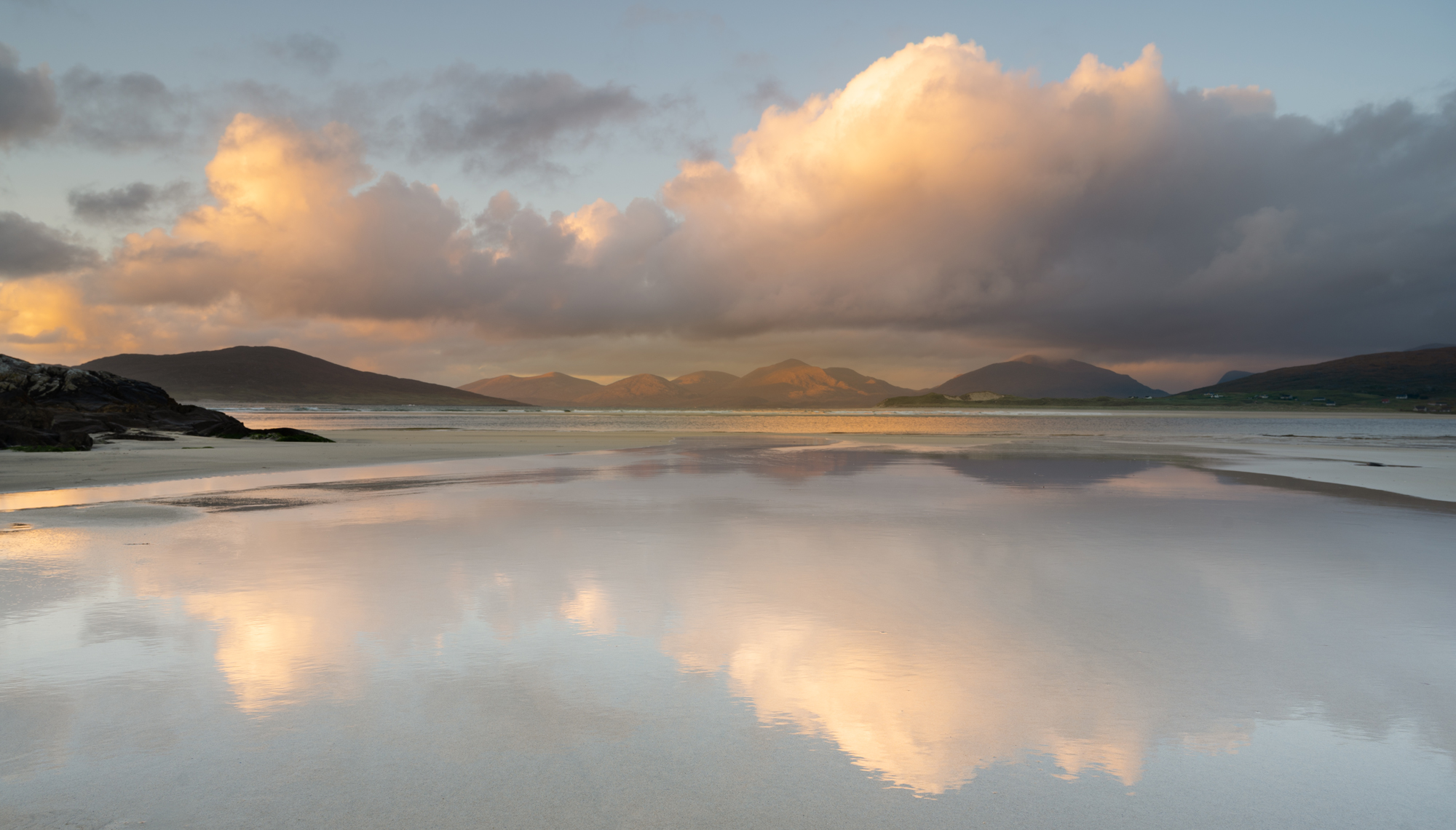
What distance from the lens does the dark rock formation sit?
33.0m

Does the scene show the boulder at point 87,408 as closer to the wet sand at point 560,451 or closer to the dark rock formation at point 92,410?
the dark rock formation at point 92,410

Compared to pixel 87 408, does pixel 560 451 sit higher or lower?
lower

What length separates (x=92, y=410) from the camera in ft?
124

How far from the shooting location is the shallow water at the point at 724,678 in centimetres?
405

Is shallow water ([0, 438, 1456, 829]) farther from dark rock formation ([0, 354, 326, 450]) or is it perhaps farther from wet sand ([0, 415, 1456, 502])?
dark rock formation ([0, 354, 326, 450])

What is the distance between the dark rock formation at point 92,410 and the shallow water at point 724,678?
88.2 feet

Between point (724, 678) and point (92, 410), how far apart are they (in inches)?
1739

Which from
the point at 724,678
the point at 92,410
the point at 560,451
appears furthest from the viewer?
the point at 92,410

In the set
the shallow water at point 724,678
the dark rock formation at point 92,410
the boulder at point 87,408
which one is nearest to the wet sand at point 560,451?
the dark rock formation at point 92,410

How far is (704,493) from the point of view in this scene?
60.6ft

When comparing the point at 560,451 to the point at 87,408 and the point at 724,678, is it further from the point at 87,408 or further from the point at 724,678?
the point at 724,678

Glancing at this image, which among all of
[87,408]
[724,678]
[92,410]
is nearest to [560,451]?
[92,410]

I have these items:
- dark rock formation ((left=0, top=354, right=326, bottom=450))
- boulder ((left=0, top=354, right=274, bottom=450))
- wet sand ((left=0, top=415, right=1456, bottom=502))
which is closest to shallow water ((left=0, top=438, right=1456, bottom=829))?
wet sand ((left=0, top=415, right=1456, bottom=502))

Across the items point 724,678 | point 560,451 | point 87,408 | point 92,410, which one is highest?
point 87,408
